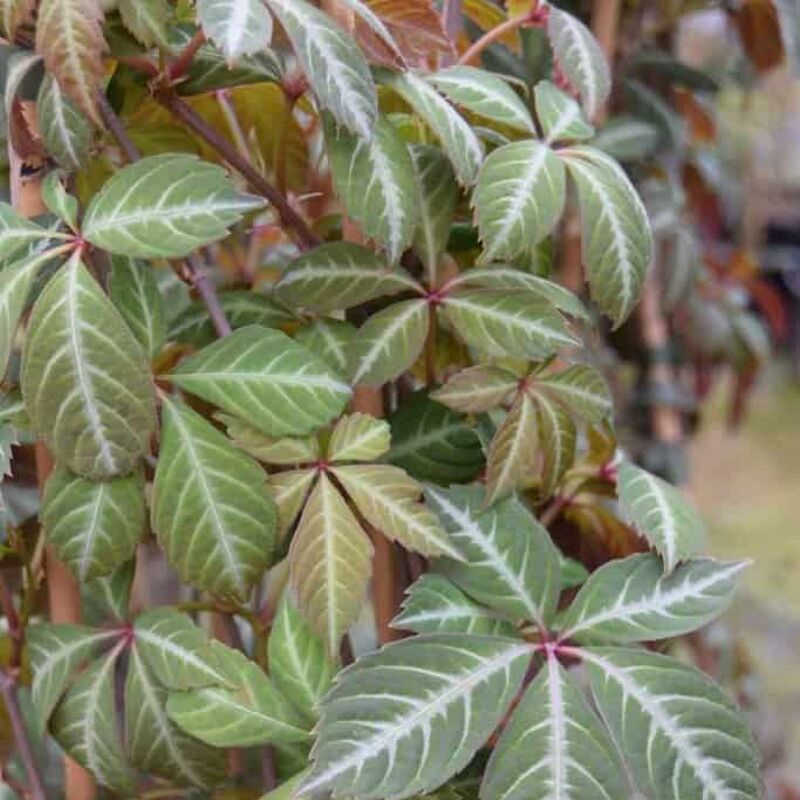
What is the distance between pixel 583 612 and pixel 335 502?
138 mm

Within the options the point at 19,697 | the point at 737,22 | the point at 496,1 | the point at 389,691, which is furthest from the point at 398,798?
the point at 737,22

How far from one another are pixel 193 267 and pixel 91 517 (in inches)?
5.9

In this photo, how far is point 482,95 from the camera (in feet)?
1.91

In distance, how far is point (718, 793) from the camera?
1.63 feet

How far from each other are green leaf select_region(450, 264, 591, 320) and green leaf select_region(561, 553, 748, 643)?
14 centimetres

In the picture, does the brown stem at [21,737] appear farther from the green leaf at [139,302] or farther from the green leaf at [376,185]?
the green leaf at [376,185]

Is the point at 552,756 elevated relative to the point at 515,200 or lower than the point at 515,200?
lower

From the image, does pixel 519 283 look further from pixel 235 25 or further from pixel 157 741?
pixel 157 741

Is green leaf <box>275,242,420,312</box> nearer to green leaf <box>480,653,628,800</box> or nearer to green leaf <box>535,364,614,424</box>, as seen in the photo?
green leaf <box>535,364,614,424</box>

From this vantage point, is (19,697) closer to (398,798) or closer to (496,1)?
(398,798)

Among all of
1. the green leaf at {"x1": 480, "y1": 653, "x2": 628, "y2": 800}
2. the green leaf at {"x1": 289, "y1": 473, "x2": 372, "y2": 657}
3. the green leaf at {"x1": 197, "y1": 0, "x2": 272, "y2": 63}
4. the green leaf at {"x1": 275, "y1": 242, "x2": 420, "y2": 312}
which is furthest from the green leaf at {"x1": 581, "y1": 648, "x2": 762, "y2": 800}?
the green leaf at {"x1": 197, "y1": 0, "x2": 272, "y2": 63}

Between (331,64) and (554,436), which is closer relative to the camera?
(331,64)

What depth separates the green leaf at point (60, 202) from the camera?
515mm

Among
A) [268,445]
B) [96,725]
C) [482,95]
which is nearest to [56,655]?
[96,725]
